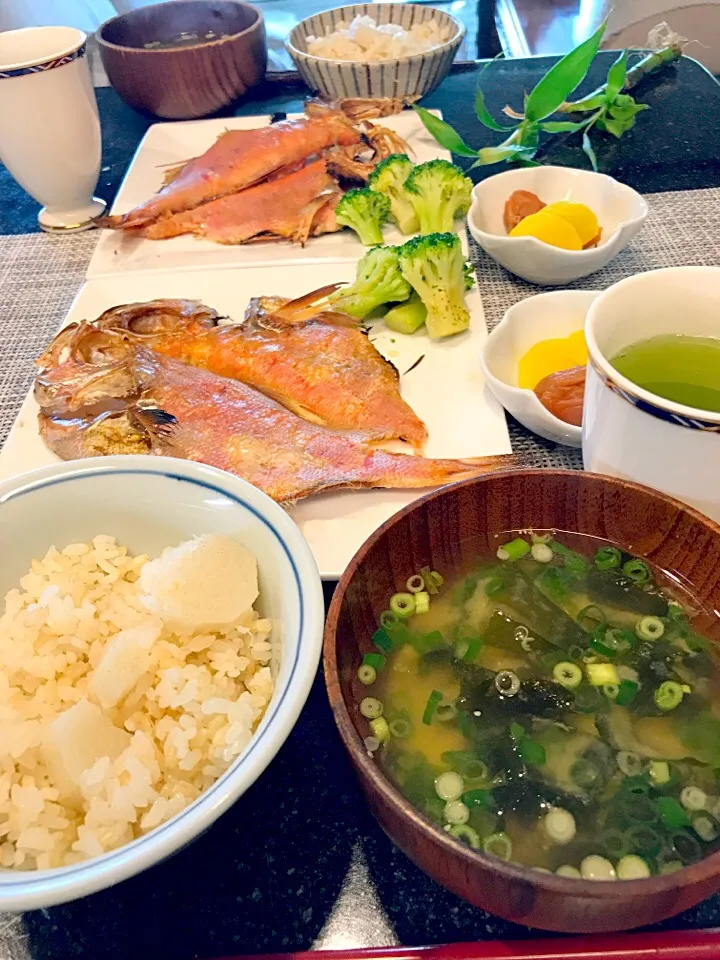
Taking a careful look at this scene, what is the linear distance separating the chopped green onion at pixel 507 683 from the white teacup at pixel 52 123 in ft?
7.02

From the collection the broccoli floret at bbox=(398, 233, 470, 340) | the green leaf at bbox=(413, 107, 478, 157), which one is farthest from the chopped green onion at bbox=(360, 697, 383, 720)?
the green leaf at bbox=(413, 107, 478, 157)

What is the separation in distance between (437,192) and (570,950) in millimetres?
A: 1935

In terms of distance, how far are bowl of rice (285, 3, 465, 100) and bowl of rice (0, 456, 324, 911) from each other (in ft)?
7.61

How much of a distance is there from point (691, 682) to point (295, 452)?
2.80 feet

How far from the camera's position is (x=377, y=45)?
2.95m

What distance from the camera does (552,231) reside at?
74.8 inches

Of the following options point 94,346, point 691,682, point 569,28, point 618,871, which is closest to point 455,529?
point 691,682

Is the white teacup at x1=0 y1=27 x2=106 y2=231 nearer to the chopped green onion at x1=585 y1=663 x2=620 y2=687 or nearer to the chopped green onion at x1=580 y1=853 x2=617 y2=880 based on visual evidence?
the chopped green onion at x1=585 y1=663 x2=620 y2=687

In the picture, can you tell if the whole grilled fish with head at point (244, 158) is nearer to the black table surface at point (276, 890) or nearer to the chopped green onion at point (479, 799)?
the black table surface at point (276, 890)

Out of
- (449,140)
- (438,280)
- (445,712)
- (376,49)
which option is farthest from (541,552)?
(376,49)

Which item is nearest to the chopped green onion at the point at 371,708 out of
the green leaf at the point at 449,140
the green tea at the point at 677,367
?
the green tea at the point at 677,367

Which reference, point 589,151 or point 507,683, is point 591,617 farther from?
point 589,151

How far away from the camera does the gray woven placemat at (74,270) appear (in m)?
1.97

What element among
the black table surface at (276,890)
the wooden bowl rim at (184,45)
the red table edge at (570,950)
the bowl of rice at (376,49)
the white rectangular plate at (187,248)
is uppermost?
the wooden bowl rim at (184,45)
